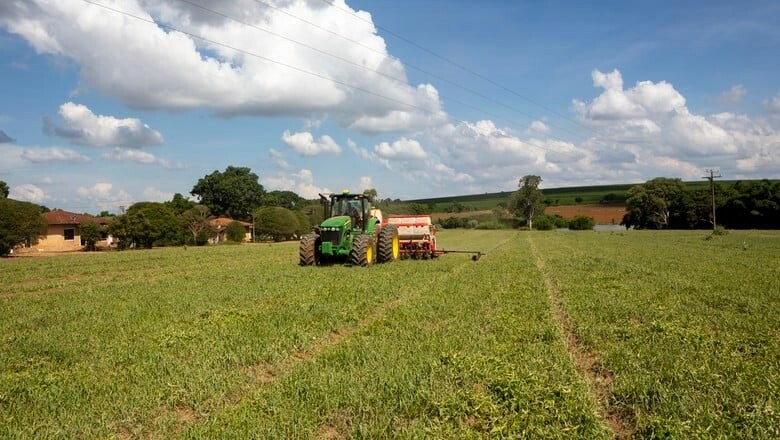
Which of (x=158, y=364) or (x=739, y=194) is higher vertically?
(x=739, y=194)

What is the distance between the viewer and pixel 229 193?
3627 inches

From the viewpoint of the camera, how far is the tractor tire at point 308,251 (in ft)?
62.1

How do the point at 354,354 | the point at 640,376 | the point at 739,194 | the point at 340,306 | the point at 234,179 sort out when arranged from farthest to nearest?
the point at 234,179
the point at 739,194
the point at 340,306
the point at 354,354
the point at 640,376

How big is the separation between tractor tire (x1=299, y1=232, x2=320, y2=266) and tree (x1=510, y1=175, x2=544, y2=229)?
80.3m

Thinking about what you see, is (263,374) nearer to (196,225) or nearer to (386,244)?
(386,244)

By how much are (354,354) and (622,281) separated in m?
10.3

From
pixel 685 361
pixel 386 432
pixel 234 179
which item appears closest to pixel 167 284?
pixel 386 432

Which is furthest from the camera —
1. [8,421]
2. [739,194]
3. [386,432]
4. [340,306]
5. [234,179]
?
[234,179]

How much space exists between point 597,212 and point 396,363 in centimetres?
10173

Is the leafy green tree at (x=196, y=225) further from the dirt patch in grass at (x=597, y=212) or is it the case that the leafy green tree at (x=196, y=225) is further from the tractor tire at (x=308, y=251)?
the dirt patch in grass at (x=597, y=212)

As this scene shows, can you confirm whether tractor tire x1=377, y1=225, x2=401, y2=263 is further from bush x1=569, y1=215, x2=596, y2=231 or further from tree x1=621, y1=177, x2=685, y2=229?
tree x1=621, y1=177, x2=685, y2=229

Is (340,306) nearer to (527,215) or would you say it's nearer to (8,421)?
(8,421)

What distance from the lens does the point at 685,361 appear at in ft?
21.0

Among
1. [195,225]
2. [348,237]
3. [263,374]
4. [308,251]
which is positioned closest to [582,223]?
[195,225]
